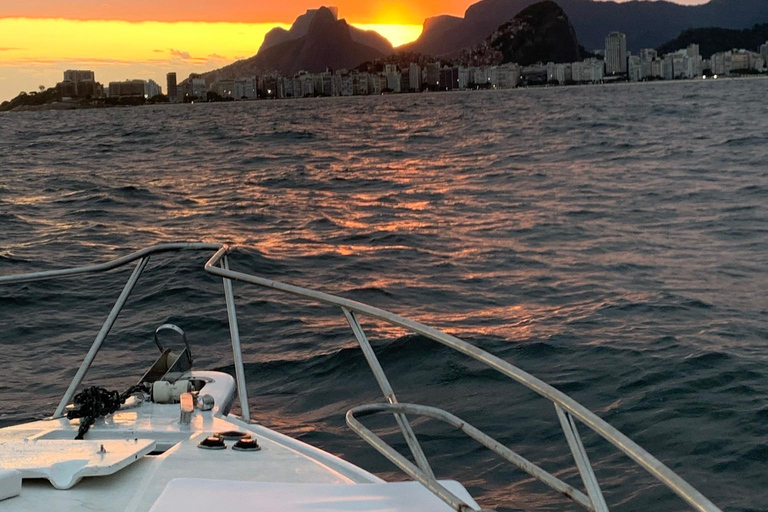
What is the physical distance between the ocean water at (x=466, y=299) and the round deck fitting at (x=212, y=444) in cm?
273

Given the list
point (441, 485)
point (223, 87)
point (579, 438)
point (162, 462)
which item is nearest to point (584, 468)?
point (579, 438)

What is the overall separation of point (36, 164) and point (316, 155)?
37.2 ft

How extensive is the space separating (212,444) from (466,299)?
28.3ft

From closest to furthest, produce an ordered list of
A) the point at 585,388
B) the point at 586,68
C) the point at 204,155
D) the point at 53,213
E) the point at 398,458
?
the point at 398,458, the point at 585,388, the point at 53,213, the point at 204,155, the point at 586,68

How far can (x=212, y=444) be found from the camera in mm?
3883

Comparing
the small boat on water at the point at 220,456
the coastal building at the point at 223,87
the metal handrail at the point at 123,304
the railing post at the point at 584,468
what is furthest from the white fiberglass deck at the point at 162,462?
the coastal building at the point at 223,87

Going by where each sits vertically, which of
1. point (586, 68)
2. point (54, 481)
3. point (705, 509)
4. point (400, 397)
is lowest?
point (400, 397)

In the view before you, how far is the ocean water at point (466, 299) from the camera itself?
7.30m

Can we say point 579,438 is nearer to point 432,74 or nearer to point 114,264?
point 114,264

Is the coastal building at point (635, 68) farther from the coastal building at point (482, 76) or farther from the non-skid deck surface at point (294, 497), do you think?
the non-skid deck surface at point (294, 497)

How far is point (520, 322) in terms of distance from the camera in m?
10.8

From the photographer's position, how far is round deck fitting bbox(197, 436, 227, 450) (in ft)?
12.7

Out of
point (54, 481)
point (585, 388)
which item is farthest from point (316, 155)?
point (54, 481)

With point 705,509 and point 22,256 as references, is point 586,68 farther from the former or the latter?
point 705,509
